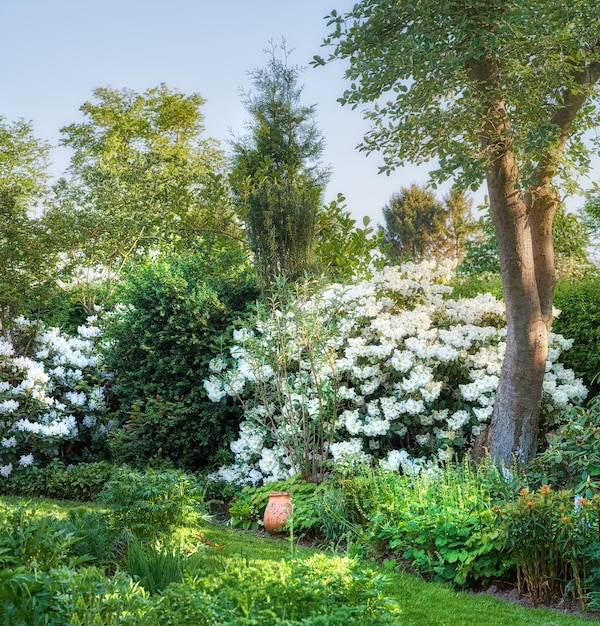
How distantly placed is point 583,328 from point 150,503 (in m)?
5.57

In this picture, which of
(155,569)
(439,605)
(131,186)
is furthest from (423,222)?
(155,569)

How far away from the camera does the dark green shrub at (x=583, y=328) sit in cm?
817

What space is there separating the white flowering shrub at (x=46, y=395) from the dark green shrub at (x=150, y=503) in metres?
3.71

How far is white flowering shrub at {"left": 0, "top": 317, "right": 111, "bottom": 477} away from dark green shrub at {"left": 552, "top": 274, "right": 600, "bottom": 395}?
572 cm

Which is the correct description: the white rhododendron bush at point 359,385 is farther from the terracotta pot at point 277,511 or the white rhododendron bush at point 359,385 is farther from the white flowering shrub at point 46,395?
the white flowering shrub at point 46,395

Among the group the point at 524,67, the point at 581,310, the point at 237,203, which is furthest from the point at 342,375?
the point at 237,203

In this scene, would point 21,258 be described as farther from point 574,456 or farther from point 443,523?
point 574,456

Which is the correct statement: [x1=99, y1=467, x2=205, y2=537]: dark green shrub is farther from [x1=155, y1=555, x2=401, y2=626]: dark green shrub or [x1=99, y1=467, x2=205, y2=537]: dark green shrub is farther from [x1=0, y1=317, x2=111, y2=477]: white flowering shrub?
[x1=0, y1=317, x2=111, y2=477]: white flowering shrub

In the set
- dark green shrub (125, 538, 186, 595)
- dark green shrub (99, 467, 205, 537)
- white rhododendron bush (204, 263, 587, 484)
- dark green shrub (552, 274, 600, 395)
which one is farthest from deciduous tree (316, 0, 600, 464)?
dark green shrub (125, 538, 186, 595)

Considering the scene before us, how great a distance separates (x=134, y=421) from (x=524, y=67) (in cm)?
571

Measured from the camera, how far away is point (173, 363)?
28.3 feet

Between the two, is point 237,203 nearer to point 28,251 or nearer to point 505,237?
point 28,251

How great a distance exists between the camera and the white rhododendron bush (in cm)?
714

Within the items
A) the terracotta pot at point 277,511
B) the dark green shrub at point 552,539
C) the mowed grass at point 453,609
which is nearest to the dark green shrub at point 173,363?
the terracotta pot at point 277,511
